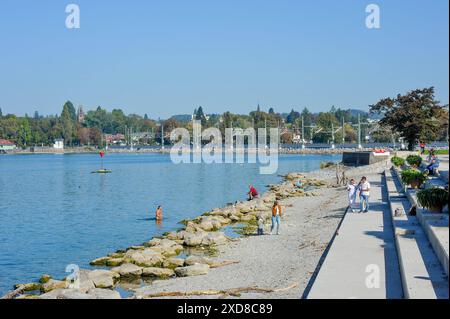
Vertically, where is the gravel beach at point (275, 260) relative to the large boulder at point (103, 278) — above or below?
above

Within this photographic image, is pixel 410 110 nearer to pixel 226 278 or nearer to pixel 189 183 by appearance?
pixel 189 183

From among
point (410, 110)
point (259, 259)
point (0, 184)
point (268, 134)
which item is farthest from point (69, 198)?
point (268, 134)

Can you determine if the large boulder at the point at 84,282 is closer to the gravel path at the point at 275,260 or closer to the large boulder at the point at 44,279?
the gravel path at the point at 275,260

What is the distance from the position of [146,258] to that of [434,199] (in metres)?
9.98

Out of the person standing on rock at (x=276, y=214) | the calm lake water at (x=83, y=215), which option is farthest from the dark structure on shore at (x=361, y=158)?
the person standing on rock at (x=276, y=214)

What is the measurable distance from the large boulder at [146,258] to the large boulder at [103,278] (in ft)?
6.12

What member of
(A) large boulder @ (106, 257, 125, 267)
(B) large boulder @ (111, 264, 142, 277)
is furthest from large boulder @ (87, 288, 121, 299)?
(A) large boulder @ (106, 257, 125, 267)

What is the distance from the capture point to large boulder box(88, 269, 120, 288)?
20359 mm

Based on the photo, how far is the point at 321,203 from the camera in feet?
136

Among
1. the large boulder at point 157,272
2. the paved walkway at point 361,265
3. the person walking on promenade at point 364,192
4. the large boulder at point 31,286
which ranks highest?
the person walking on promenade at point 364,192

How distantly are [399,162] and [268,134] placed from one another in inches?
5772

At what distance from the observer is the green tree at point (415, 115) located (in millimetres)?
65812

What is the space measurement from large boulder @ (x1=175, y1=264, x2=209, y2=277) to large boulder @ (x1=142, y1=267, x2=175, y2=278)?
0.35 metres

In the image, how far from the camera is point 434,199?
20234mm
